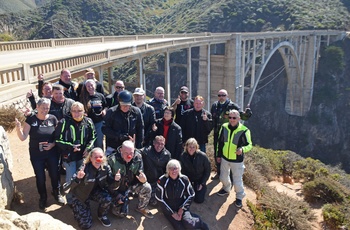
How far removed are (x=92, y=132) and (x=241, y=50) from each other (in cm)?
2247

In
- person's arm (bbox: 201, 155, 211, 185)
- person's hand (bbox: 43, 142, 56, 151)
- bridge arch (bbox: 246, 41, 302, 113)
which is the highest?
person's hand (bbox: 43, 142, 56, 151)

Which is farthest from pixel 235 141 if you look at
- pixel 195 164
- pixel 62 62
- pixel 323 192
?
pixel 62 62

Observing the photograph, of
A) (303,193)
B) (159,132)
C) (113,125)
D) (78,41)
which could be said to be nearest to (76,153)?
(113,125)

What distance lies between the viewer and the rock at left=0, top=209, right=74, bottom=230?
3152 millimetres

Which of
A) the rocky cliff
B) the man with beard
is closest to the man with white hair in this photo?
the man with beard

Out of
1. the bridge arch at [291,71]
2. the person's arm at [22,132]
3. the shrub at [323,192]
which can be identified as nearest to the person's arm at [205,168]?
the person's arm at [22,132]

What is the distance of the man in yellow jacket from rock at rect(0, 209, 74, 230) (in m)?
3.25

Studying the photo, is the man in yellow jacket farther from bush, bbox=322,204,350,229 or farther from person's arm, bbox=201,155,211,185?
bush, bbox=322,204,350,229

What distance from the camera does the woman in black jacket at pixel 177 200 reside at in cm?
509

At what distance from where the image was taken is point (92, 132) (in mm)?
5043

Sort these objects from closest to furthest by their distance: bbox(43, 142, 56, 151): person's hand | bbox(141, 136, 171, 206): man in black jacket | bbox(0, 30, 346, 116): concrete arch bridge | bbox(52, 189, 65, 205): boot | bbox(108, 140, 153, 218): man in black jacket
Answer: bbox(108, 140, 153, 218): man in black jacket
bbox(43, 142, 56, 151): person's hand
bbox(52, 189, 65, 205): boot
bbox(141, 136, 171, 206): man in black jacket
bbox(0, 30, 346, 116): concrete arch bridge

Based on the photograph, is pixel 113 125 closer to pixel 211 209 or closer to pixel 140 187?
pixel 140 187

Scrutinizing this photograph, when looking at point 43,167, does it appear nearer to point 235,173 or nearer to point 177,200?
point 177,200

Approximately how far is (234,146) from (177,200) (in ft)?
4.79
